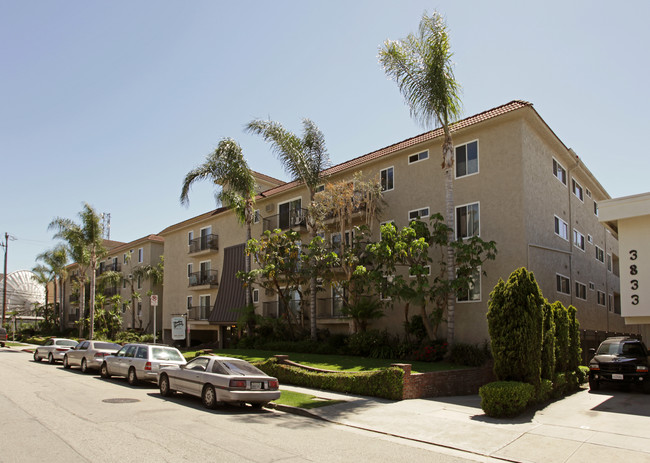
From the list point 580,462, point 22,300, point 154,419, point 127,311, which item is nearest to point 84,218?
point 127,311

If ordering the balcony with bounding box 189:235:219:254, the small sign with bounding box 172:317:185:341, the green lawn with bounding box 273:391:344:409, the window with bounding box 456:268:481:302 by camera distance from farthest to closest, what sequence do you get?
the balcony with bounding box 189:235:219:254 < the small sign with bounding box 172:317:185:341 < the window with bounding box 456:268:481:302 < the green lawn with bounding box 273:391:344:409

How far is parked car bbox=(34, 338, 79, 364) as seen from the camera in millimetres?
26156

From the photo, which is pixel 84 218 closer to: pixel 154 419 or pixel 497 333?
pixel 154 419

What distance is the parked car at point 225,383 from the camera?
1190cm

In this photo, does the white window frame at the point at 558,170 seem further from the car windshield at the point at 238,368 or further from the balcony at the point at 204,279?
the balcony at the point at 204,279

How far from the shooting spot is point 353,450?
8508mm

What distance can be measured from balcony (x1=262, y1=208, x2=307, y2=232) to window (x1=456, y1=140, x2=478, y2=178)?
870cm

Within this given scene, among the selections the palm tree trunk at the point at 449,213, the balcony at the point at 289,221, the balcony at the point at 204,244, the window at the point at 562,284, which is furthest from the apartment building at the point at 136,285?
the window at the point at 562,284

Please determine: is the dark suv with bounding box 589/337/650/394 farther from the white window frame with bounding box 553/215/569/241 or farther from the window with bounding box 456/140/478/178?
the window with bounding box 456/140/478/178

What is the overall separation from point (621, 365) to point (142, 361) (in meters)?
15.3

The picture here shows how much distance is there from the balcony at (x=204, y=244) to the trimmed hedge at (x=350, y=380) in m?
18.2

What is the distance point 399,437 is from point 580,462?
323cm

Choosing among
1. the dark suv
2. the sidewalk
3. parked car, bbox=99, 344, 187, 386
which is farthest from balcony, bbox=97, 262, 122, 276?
the dark suv

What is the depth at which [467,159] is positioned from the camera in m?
21.1
